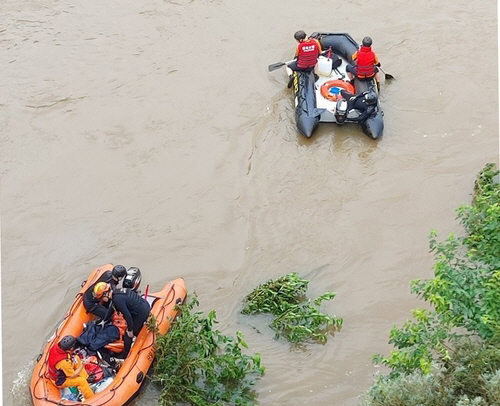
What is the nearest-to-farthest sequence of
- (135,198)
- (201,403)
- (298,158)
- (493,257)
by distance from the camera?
1. (493,257)
2. (201,403)
3. (135,198)
4. (298,158)

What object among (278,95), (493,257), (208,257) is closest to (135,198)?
(208,257)

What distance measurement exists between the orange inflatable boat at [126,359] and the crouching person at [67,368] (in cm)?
10

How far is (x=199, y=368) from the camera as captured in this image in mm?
6719

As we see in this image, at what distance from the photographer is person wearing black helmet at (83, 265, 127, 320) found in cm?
717

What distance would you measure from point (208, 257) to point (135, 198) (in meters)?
1.56

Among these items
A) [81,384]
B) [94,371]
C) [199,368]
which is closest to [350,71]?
[199,368]

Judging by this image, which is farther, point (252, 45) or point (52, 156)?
point (252, 45)

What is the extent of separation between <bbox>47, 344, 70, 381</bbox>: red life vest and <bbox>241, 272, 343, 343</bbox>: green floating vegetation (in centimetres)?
223

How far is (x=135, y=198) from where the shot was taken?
9.27 meters

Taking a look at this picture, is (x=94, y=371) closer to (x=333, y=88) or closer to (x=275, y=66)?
(x=333, y=88)

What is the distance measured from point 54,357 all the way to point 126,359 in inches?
30.5

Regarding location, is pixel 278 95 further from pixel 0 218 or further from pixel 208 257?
pixel 0 218

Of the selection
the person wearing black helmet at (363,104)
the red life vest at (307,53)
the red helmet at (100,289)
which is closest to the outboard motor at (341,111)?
the person wearing black helmet at (363,104)

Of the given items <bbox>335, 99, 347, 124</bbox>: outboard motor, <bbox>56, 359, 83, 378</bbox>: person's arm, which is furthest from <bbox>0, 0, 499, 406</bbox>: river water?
<bbox>56, 359, 83, 378</bbox>: person's arm
